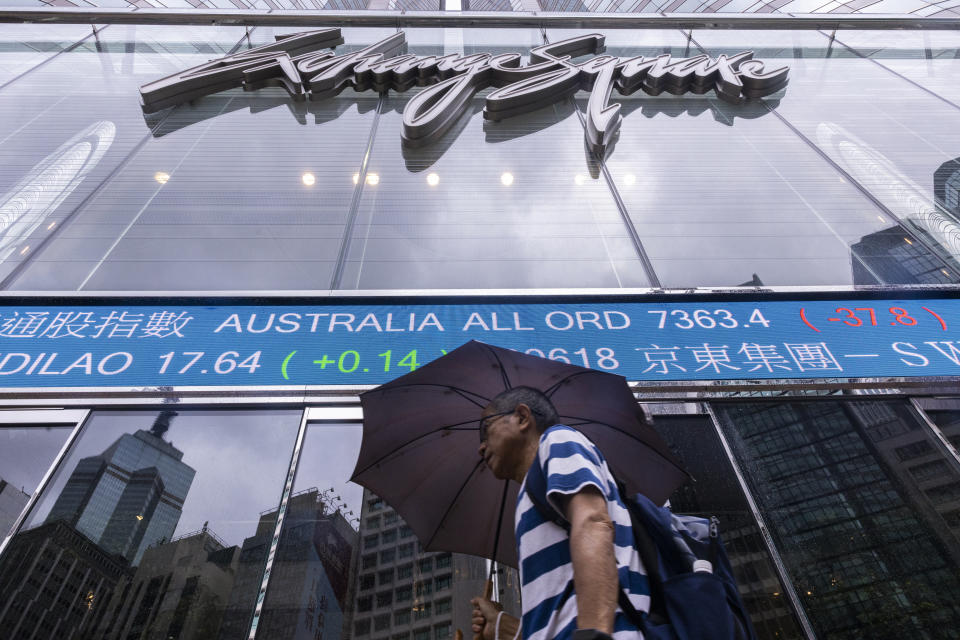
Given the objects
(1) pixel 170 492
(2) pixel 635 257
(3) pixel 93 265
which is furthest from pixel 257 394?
(2) pixel 635 257

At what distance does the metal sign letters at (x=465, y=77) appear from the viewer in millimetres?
6816

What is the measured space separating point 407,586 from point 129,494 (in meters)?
1.66

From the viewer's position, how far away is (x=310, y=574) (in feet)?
9.23

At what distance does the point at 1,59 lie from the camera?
25.5ft

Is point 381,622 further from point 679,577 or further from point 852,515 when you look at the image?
point 852,515

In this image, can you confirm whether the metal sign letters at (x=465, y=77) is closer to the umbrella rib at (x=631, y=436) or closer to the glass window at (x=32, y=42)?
the glass window at (x=32, y=42)

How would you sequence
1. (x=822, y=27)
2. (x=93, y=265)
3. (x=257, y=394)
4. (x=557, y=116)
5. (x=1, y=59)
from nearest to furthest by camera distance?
(x=257, y=394) → (x=93, y=265) → (x=557, y=116) → (x=1, y=59) → (x=822, y=27)

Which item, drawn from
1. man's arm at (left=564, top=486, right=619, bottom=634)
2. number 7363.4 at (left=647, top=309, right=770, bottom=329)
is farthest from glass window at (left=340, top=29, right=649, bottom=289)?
man's arm at (left=564, top=486, right=619, bottom=634)

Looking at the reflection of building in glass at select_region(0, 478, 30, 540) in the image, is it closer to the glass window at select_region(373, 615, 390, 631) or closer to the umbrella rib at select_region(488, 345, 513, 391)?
the glass window at select_region(373, 615, 390, 631)

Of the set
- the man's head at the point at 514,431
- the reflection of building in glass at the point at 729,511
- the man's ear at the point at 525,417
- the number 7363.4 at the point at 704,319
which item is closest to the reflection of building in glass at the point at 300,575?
the man's head at the point at 514,431

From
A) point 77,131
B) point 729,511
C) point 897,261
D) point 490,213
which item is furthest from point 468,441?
point 77,131

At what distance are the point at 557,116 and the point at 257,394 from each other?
17.5 feet

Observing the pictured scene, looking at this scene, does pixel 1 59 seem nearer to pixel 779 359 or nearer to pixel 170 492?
pixel 170 492

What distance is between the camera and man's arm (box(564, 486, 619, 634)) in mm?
1123
